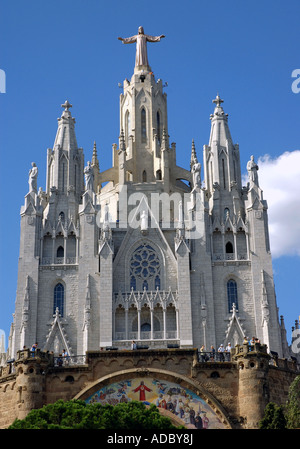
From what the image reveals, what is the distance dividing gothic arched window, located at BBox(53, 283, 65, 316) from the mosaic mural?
679 inches

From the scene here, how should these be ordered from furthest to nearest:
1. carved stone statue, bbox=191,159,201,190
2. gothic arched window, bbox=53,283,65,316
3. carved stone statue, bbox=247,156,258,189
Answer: carved stone statue, bbox=247,156,258,189 < carved stone statue, bbox=191,159,201,190 < gothic arched window, bbox=53,283,65,316

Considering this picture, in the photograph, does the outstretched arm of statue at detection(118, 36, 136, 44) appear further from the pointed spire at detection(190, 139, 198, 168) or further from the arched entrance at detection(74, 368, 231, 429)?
the arched entrance at detection(74, 368, 231, 429)

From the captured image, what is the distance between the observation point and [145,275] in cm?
6575

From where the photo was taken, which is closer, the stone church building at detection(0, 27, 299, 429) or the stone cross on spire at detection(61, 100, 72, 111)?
the stone church building at detection(0, 27, 299, 429)

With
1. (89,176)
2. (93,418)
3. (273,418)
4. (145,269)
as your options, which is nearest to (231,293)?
(145,269)

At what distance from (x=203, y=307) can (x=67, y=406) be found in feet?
72.1

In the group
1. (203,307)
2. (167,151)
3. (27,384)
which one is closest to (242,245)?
(203,307)

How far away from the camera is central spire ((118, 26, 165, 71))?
79125mm

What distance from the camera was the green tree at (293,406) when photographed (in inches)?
1737

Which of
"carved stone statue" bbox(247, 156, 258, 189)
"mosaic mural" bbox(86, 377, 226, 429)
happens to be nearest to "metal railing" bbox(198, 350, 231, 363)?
"mosaic mural" bbox(86, 377, 226, 429)

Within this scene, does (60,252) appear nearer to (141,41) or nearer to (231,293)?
(231,293)

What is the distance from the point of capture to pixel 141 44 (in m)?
80.6

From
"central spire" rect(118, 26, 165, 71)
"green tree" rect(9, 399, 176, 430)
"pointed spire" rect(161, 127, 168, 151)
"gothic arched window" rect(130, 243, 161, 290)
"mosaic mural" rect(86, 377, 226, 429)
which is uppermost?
"central spire" rect(118, 26, 165, 71)

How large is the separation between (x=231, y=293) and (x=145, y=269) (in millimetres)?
6573
